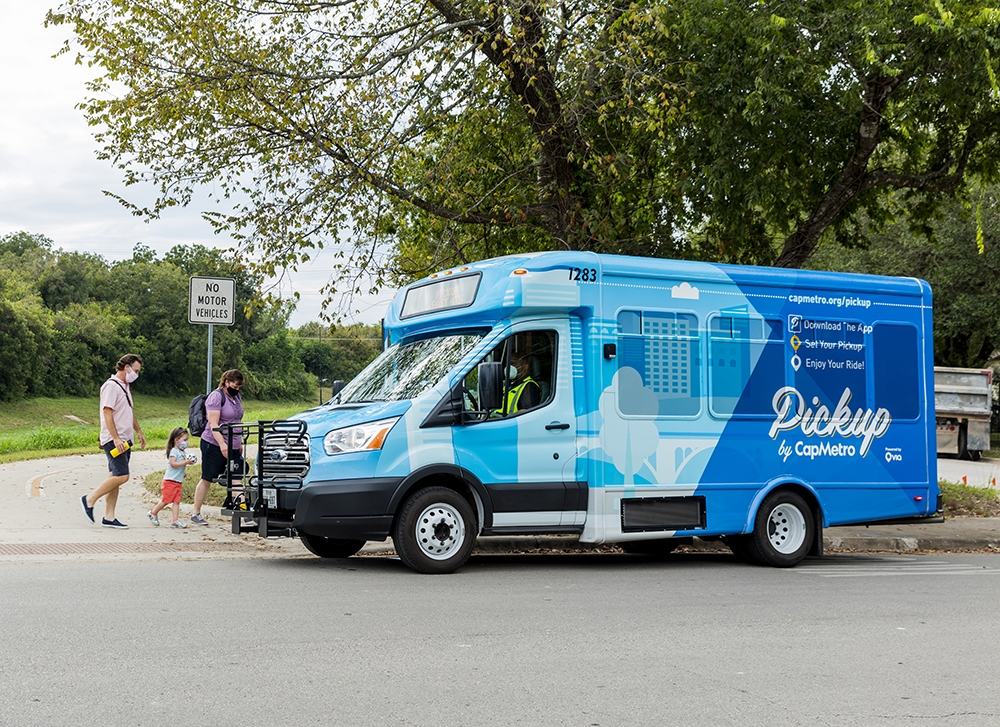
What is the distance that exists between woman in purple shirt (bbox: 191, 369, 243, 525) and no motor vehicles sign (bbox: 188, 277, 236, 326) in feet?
6.10

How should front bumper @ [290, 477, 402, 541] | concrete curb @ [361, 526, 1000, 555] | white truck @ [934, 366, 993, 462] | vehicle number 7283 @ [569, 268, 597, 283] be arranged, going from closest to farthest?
front bumper @ [290, 477, 402, 541], vehicle number 7283 @ [569, 268, 597, 283], concrete curb @ [361, 526, 1000, 555], white truck @ [934, 366, 993, 462]

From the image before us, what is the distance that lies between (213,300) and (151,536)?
3646 millimetres

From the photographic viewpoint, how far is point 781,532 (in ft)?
33.2

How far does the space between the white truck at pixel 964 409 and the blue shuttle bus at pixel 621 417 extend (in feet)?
59.5

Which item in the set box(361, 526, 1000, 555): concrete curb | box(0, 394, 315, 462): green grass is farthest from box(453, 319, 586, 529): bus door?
box(0, 394, 315, 462): green grass

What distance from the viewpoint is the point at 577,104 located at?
1259cm

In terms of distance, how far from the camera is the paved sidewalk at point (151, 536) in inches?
375

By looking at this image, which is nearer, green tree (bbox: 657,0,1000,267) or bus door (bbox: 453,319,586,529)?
bus door (bbox: 453,319,586,529)

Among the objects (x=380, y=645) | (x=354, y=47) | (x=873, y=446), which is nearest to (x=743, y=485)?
(x=873, y=446)

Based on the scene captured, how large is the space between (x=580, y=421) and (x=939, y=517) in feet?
15.8

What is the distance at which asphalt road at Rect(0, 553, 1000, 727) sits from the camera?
4648 millimetres

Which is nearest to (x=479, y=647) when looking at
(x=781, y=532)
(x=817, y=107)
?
(x=781, y=532)

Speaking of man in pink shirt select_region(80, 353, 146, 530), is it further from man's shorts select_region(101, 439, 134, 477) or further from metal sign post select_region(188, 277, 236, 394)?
metal sign post select_region(188, 277, 236, 394)

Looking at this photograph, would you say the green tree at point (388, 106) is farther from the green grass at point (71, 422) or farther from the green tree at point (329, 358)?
the green tree at point (329, 358)
